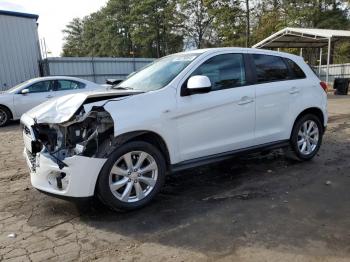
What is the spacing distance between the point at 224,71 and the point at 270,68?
0.97m

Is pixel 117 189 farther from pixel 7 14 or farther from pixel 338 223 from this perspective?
pixel 7 14

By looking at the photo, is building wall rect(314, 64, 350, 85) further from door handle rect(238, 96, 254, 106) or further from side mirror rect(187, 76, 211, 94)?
side mirror rect(187, 76, 211, 94)

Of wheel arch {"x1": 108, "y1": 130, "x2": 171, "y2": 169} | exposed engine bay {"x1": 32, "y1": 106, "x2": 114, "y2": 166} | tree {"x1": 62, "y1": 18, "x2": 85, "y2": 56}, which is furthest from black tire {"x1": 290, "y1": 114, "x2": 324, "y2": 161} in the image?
tree {"x1": 62, "y1": 18, "x2": 85, "y2": 56}

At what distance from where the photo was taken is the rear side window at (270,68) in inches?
211

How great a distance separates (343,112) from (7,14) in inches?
635

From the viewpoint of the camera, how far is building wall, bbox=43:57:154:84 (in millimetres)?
20484

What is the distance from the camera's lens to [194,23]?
46.2 m

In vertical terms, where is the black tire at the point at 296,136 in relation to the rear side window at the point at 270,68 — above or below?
below

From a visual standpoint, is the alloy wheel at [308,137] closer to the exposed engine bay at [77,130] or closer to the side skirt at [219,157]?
the side skirt at [219,157]

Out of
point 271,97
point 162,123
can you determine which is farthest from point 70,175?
point 271,97

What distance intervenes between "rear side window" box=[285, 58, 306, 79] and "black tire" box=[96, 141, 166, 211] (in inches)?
112

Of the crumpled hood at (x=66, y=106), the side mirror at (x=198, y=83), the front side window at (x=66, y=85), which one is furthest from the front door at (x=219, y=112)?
the front side window at (x=66, y=85)

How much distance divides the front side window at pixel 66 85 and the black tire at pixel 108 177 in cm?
874

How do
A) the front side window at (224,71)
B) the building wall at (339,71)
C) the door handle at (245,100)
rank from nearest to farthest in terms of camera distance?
1. the front side window at (224,71)
2. the door handle at (245,100)
3. the building wall at (339,71)
